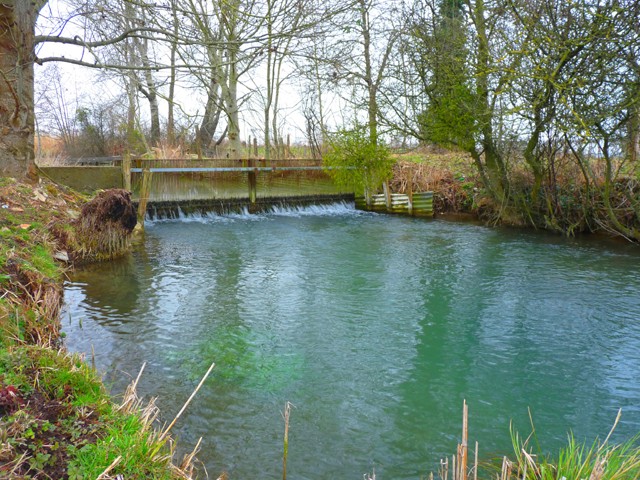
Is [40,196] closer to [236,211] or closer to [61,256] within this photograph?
[61,256]

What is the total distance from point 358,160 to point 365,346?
11.5 meters

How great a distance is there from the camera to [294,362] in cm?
519

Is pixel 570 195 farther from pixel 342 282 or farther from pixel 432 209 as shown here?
pixel 342 282

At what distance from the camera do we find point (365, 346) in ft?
18.4

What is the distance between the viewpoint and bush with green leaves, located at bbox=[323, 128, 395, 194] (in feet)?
52.6

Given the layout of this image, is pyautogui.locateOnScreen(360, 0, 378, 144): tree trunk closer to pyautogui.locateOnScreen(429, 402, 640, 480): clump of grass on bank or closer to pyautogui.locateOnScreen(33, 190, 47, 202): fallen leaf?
pyautogui.locateOnScreen(33, 190, 47, 202): fallen leaf

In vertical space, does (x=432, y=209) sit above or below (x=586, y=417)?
above

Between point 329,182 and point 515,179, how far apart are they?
21.9 ft

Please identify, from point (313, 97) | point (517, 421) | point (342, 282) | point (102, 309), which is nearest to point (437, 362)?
point (517, 421)

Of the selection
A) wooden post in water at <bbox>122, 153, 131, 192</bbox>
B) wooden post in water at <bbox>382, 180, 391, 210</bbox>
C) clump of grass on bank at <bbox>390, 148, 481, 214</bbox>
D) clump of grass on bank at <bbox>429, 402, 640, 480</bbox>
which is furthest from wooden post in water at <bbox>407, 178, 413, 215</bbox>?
clump of grass on bank at <bbox>429, 402, 640, 480</bbox>

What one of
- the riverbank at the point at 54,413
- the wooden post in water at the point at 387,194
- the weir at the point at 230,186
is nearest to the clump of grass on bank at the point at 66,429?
the riverbank at the point at 54,413

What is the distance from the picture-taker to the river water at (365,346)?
153 inches

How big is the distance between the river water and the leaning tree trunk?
2.80 meters

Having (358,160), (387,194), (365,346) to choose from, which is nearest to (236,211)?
(358,160)
